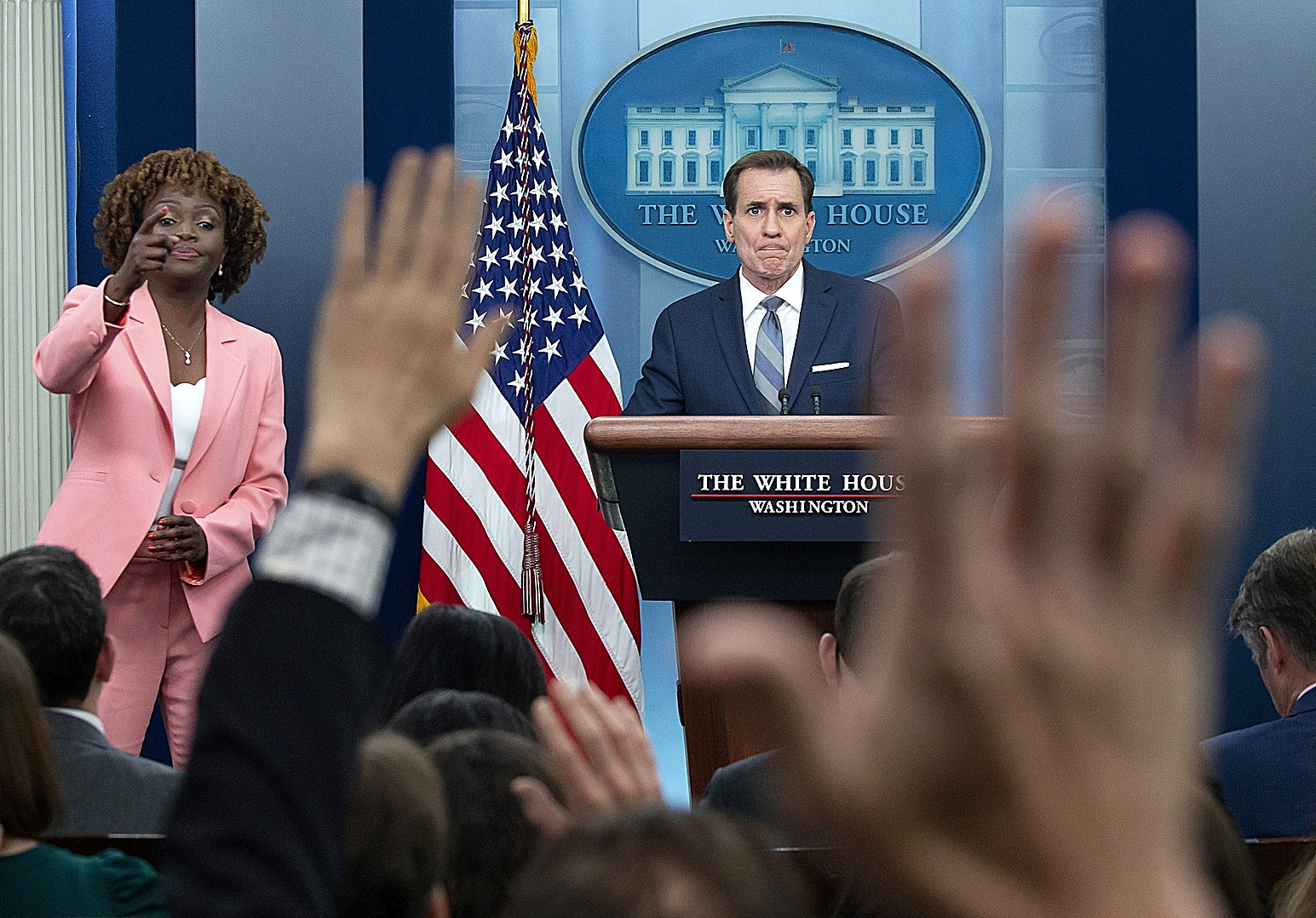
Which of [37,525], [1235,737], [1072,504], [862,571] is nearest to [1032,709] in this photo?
[1072,504]

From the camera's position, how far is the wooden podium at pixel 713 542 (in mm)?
2777

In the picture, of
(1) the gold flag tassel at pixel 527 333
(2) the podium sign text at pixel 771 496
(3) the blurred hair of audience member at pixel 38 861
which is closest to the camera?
(3) the blurred hair of audience member at pixel 38 861

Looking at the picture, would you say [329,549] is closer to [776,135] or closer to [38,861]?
[38,861]

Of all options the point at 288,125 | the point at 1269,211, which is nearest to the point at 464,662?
the point at 288,125

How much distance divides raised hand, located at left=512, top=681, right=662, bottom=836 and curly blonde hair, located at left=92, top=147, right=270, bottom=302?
9.46 ft

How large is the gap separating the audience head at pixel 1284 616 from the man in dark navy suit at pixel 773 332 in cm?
117

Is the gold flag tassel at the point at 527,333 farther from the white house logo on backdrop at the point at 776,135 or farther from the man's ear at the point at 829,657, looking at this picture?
the man's ear at the point at 829,657

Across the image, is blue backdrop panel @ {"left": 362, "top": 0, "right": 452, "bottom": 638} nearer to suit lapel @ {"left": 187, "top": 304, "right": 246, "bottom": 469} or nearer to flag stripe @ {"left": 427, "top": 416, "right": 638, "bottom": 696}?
flag stripe @ {"left": 427, "top": 416, "right": 638, "bottom": 696}

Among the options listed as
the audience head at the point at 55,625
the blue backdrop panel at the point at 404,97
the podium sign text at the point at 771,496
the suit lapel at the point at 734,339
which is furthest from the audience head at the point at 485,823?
the blue backdrop panel at the point at 404,97

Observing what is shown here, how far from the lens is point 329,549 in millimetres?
701

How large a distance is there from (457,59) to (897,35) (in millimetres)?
1520

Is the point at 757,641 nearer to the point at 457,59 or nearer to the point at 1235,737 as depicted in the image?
the point at 1235,737

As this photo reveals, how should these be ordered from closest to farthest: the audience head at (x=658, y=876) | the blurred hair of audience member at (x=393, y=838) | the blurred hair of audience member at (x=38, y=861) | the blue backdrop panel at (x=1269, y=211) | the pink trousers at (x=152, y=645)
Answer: the audience head at (x=658, y=876), the blurred hair of audience member at (x=393, y=838), the blurred hair of audience member at (x=38, y=861), the pink trousers at (x=152, y=645), the blue backdrop panel at (x=1269, y=211)

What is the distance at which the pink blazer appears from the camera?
131 inches
